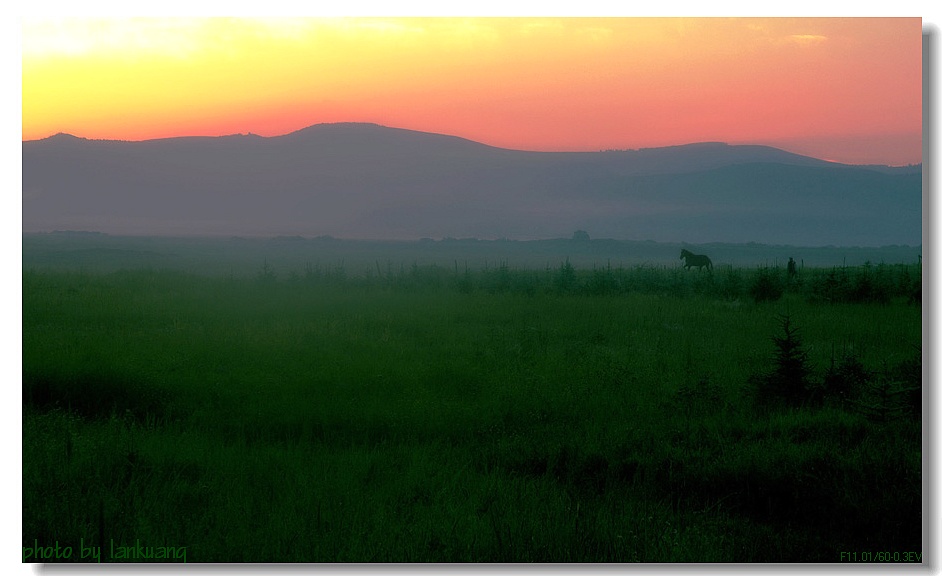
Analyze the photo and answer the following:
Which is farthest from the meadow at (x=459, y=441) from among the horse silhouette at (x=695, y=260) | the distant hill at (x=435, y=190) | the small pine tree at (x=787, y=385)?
the horse silhouette at (x=695, y=260)

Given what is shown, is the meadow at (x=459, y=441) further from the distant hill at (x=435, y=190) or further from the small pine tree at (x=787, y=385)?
the distant hill at (x=435, y=190)

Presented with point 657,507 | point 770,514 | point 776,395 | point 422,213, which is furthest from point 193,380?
point 776,395

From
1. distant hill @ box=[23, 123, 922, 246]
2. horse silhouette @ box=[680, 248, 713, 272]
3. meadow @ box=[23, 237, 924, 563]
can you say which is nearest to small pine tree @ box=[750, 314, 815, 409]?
meadow @ box=[23, 237, 924, 563]

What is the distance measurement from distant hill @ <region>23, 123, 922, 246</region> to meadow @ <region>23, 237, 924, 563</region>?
196 cm

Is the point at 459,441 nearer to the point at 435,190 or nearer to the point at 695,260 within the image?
the point at 435,190

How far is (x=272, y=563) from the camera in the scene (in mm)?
6449

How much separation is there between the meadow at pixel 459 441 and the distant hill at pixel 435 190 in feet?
6.42

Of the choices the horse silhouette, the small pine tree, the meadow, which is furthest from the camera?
the horse silhouette

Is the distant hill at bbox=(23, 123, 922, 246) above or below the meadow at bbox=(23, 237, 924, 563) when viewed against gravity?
above

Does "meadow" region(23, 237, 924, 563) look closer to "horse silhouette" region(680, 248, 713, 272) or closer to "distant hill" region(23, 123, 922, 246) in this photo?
"distant hill" region(23, 123, 922, 246)

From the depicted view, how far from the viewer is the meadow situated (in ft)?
21.5

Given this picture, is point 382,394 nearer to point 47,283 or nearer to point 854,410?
point 854,410

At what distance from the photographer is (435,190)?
13336mm

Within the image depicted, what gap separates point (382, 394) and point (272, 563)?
3751 millimetres
